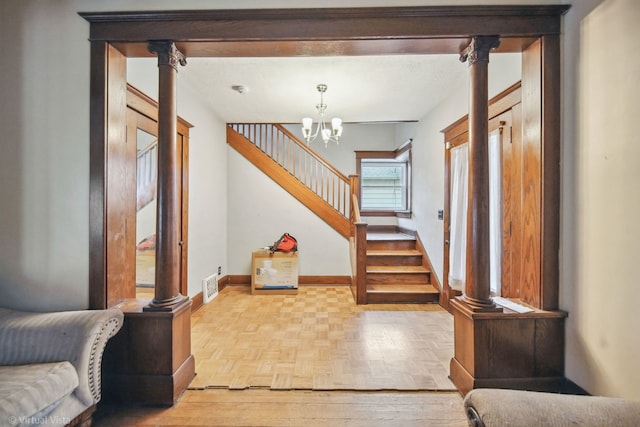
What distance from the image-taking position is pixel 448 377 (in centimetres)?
218

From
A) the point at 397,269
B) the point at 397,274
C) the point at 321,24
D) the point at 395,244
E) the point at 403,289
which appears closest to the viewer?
the point at 321,24

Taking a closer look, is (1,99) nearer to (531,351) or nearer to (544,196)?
(544,196)

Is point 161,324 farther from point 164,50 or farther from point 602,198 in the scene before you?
point 602,198

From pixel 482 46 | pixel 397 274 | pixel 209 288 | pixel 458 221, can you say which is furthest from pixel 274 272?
pixel 482 46

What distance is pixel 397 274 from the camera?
13.8 feet

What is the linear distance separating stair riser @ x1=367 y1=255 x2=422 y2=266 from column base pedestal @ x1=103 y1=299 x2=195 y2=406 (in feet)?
10.1

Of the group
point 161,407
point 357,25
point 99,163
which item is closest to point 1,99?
point 99,163

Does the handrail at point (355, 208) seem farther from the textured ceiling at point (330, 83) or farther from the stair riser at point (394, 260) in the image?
the textured ceiling at point (330, 83)

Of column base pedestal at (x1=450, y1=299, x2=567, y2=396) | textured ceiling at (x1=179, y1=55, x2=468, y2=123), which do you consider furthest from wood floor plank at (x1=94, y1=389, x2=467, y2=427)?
textured ceiling at (x1=179, y1=55, x2=468, y2=123)

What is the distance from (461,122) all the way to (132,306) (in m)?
3.48

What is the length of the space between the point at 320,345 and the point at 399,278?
6.31 ft

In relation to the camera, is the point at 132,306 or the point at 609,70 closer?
the point at 609,70

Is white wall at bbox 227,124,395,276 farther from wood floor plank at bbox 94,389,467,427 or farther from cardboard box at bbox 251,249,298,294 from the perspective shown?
wood floor plank at bbox 94,389,467,427

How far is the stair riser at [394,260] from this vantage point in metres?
4.45
